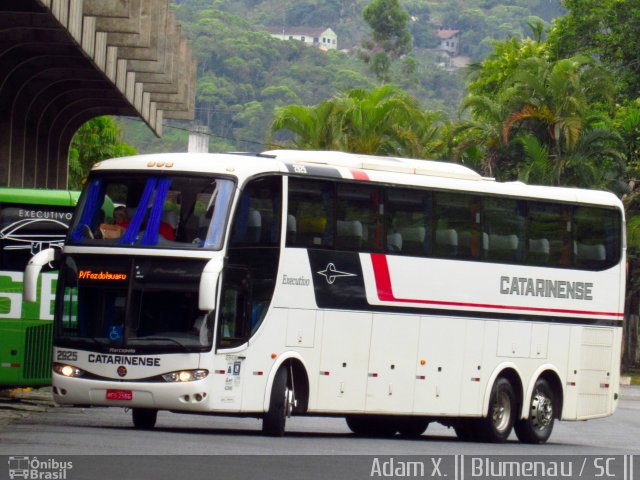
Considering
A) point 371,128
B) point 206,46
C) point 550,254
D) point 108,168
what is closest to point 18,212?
point 108,168

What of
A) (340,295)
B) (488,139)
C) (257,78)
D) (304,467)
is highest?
(257,78)

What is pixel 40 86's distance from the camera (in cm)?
3206

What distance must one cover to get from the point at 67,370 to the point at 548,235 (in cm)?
762

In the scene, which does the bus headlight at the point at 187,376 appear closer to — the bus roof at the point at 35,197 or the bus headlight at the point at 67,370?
the bus headlight at the point at 67,370

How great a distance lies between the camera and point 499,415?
2191 cm

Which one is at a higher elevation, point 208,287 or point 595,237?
point 595,237

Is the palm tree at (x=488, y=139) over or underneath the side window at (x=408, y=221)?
over

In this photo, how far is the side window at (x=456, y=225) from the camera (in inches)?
816

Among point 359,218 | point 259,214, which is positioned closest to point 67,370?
point 259,214

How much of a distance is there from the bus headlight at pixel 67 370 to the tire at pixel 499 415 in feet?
20.6

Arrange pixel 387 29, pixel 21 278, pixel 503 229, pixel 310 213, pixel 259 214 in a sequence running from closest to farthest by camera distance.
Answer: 1. pixel 259 214
2. pixel 310 213
3. pixel 503 229
4. pixel 21 278
5. pixel 387 29

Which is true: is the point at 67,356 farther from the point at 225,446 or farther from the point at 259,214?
the point at 259,214

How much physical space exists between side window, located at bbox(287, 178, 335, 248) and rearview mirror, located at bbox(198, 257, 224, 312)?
5.05ft

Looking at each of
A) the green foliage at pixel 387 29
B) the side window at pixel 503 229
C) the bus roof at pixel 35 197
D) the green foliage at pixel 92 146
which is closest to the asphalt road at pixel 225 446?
the side window at pixel 503 229
